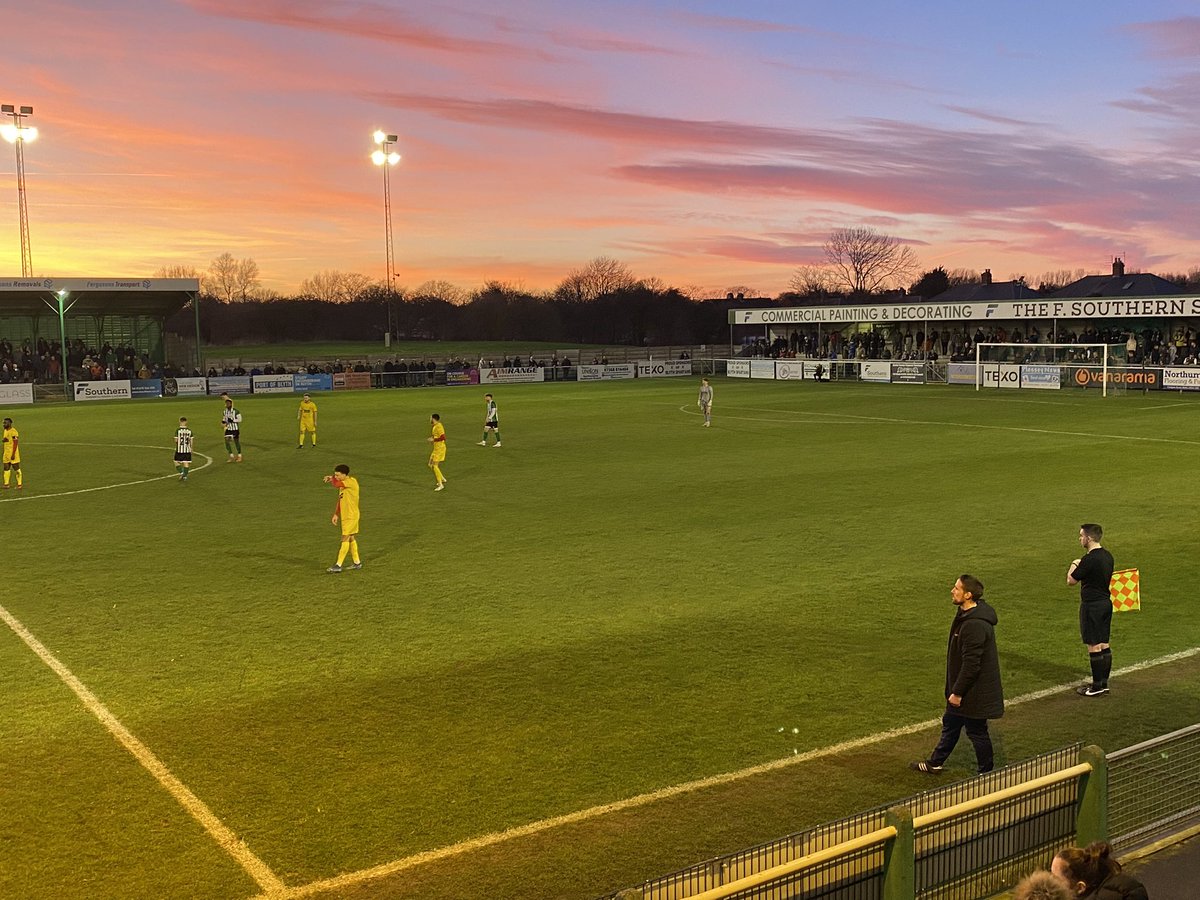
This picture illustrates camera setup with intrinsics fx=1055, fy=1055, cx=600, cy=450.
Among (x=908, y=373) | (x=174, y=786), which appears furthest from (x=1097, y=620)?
(x=908, y=373)

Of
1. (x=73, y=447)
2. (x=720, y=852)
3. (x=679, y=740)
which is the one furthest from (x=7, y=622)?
(x=73, y=447)

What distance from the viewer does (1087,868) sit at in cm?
511

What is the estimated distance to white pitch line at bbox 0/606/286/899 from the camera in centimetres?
725

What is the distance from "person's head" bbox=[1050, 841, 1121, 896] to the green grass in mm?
96809

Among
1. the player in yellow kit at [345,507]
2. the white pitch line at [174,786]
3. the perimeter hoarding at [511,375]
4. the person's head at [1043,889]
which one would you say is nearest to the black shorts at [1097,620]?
the person's head at [1043,889]

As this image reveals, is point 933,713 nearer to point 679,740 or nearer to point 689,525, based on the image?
point 679,740

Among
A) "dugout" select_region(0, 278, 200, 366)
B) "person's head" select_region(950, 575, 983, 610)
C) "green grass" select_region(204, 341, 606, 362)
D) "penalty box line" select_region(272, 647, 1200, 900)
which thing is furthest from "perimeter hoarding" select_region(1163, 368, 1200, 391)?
"green grass" select_region(204, 341, 606, 362)

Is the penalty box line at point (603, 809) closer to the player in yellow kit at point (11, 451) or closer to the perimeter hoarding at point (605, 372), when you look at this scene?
the player in yellow kit at point (11, 451)

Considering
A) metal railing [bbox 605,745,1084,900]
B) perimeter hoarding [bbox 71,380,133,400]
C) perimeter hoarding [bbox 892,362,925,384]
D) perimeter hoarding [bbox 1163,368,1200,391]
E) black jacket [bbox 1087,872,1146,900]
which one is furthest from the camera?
perimeter hoarding [bbox 892,362,925,384]

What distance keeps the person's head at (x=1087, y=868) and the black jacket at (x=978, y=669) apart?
3.14 m

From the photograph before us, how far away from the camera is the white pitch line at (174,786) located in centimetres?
725

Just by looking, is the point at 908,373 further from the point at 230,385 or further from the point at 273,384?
the point at 230,385

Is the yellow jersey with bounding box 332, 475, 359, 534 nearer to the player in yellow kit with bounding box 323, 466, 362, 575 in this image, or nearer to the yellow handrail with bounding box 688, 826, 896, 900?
the player in yellow kit with bounding box 323, 466, 362, 575

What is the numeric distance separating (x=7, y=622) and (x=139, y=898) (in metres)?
7.88
